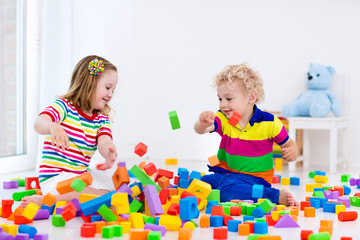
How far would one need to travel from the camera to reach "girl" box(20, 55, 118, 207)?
2006 mm

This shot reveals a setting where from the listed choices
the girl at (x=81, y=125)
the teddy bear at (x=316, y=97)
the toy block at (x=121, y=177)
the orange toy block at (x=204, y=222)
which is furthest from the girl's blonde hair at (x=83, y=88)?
the teddy bear at (x=316, y=97)

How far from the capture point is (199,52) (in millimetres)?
3818

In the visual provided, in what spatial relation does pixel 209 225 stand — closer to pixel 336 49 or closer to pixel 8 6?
pixel 8 6

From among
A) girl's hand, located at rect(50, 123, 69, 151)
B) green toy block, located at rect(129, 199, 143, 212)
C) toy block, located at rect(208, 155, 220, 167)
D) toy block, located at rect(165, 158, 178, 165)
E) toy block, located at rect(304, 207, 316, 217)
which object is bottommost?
toy block, located at rect(165, 158, 178, 165)

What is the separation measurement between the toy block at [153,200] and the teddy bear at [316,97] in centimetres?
192

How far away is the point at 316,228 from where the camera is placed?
1606 mm

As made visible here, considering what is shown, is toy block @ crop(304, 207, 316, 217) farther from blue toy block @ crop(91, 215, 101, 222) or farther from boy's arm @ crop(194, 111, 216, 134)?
blue toy block @ crop(91, 215, 101, 222)

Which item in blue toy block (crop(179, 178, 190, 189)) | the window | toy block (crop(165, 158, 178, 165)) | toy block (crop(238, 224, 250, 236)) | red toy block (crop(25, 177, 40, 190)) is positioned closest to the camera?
toy block (crop(238, 224, 250, 236))

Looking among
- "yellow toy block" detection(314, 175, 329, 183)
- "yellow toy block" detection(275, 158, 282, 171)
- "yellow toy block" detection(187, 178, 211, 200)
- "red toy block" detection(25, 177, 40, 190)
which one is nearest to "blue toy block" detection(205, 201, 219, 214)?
"yellow toy block" detection(187, 178, 211, 200)

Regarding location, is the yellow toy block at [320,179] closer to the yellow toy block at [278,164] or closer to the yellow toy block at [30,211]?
the yellow toy block at [278,164]

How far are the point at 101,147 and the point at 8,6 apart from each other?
151cm

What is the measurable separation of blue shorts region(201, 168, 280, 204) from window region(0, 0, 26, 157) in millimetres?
1507

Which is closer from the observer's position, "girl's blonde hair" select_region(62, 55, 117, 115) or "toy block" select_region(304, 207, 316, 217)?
"toy block" select_region(304, 207, 316, 217)

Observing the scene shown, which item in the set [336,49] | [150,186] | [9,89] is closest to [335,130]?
[336,49]
